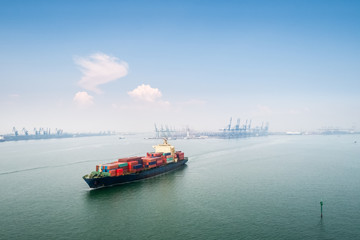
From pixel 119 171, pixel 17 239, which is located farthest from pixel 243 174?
pixel 17 239

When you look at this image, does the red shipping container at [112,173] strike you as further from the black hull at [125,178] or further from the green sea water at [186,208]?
the green sea water at [186,208]

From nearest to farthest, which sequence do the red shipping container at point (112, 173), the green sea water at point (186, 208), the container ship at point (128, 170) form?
the green sea water at point (186, 208) → the container ship at point (128, 170) → the red shipping container at point (112, 173)

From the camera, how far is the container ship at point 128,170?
153 feet

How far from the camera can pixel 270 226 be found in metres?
28.5

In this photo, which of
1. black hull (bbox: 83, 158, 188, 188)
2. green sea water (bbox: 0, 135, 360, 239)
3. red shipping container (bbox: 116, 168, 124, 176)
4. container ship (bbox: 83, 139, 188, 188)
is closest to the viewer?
green sea water (bbox: 0, 135, 360, 239)

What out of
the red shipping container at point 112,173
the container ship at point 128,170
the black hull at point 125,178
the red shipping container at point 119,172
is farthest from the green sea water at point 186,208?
the red shipping container at point 112,173

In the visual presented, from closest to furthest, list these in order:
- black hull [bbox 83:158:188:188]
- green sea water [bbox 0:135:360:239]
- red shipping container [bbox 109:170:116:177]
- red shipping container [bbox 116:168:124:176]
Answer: green sea water [bbox 0:135:360:239], black hull [bbox 83:158:188:188], red shipping container [bbox 109:170:116:177], red shipping container [bbox 116:168:124:176]

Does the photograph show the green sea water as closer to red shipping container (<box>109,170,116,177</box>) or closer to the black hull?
the black hull

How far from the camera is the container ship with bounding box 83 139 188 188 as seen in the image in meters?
46.7

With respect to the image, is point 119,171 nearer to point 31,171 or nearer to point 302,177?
point 31,171

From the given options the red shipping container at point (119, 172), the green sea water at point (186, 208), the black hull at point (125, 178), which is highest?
the red shipping container at point (119, 172)

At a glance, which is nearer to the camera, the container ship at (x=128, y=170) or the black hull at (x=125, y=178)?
the black hull at (x=125, y=178)

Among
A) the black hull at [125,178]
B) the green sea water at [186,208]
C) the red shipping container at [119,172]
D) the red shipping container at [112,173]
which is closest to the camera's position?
the green sea water at [186,208]

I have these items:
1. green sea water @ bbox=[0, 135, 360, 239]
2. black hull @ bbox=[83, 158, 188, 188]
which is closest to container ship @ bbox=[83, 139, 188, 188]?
black hull @ bbox=[83, 158, 188, 188]
